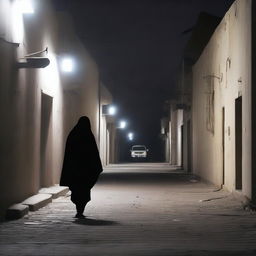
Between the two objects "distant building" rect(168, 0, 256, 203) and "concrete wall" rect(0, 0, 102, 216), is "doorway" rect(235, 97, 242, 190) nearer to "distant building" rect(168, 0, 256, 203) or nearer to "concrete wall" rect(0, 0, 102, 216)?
"distant building" rect(168, 0, 256, 203)

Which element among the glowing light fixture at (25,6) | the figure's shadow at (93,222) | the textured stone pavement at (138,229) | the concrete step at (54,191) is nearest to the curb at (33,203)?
the concrete step at (54,191)

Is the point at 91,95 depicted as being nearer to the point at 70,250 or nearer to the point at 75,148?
the point at 75,148

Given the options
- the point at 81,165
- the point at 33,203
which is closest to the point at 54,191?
the point at 33,203

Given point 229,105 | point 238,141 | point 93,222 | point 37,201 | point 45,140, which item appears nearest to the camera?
point 93,222

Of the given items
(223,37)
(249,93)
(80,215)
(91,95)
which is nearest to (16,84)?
(80,215)

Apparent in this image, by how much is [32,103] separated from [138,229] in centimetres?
538

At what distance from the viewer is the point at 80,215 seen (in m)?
12.1

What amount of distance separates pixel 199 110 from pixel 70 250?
1752 centimetres

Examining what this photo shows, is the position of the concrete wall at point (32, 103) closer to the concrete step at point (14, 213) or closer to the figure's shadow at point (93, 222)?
the concrete step at point (14, 213)

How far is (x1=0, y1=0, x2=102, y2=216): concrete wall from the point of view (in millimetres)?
11930

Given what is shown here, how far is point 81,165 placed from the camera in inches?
491

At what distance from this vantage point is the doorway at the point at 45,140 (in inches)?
698

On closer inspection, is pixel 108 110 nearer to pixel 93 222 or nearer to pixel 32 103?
pixel 32 103

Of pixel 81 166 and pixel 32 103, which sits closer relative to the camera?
pixel 81 166
